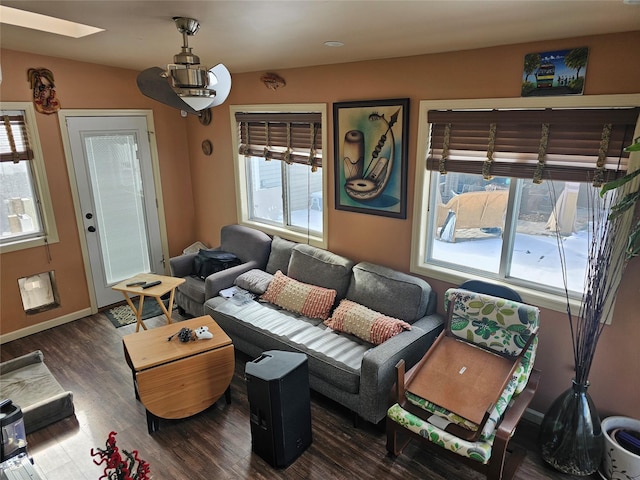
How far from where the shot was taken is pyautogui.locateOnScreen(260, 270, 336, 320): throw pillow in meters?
3.53

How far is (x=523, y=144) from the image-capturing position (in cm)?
271

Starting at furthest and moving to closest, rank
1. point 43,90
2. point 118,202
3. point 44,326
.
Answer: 1. point 118,202
2. point 44,326
3. point 43,90

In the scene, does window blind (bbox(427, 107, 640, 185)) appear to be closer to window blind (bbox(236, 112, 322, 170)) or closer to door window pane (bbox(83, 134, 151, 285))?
window blind (bbox(236, 112, 322, 170))

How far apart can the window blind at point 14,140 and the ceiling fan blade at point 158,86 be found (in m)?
2.50

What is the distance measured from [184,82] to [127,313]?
332 cm

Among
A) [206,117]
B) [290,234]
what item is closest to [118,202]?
[206,117]

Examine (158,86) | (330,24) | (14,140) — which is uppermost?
(330,24)

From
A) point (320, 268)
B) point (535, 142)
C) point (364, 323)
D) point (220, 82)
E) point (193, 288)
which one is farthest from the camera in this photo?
point (193, 288)

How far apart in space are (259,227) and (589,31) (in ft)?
11.0

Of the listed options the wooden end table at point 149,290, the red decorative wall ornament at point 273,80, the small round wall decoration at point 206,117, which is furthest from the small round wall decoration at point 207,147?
the wooden end table at point 149,290

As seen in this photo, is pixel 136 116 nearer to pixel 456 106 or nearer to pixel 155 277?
pixel 155 277

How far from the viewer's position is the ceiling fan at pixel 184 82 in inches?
78.1

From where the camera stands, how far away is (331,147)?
12.4 ft

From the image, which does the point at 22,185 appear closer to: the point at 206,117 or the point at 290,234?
the point at 206,117
